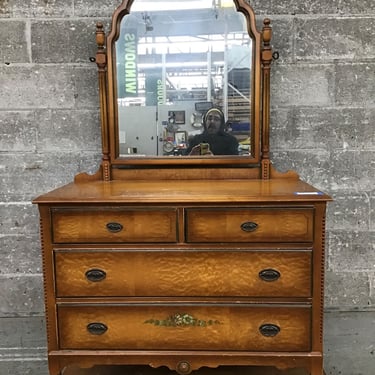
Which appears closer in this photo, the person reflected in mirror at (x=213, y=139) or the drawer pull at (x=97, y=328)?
the drawer pull at (x=97, y=328)

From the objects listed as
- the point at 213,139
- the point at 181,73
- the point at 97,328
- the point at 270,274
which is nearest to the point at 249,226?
the point at 270,274

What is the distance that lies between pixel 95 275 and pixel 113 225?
0.65ft

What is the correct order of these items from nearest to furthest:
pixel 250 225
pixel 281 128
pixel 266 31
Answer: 1. pixel 250 225
2. pixel 266 31
3. pixel 281 128

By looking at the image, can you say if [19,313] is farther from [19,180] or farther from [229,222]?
[229,222]

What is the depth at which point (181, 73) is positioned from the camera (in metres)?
1.98

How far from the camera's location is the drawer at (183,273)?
1.57m

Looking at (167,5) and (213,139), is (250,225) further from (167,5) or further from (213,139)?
(167,5)

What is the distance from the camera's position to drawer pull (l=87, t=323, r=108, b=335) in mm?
1631

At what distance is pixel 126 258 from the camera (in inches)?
62.5

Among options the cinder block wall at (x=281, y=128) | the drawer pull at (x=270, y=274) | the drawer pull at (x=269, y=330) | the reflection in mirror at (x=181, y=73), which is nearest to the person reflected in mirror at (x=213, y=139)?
the reflection in mirror at (x=181, y=73)

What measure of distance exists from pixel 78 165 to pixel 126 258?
745 millimetres

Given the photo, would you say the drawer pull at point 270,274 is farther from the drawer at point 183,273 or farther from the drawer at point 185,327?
the drawer at point 185,327

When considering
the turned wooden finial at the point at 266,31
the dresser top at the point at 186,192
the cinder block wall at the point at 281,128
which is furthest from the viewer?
the cinder block wall at the point at 281,128

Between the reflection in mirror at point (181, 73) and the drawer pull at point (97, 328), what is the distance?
0.78 metres
